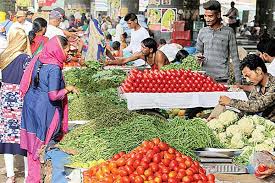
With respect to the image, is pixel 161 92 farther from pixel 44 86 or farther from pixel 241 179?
pixel 241 179

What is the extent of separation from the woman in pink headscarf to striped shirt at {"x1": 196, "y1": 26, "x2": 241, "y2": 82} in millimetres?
2488

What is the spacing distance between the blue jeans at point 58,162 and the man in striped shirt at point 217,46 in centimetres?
303

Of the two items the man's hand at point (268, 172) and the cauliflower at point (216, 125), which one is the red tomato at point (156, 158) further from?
the cauliflower at point (216, 125)

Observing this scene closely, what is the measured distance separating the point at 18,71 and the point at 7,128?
2.29ft

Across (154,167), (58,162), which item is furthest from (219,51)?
(154,167)

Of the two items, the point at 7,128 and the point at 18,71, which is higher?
the point at 18,71

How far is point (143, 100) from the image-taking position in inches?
254

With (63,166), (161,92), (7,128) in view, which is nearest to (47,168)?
(63,166)

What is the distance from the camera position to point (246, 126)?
5.23m

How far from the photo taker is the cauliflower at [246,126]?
5.21 m

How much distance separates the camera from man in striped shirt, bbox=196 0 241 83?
7477mm

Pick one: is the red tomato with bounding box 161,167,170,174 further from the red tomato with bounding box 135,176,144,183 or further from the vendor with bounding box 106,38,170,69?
the vendor with bounding box 106,38,170,69

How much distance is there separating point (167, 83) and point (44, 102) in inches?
64.0

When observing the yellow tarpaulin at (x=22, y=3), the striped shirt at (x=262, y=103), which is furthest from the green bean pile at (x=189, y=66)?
the yellow tarpaulin at (x=22, y=3)
